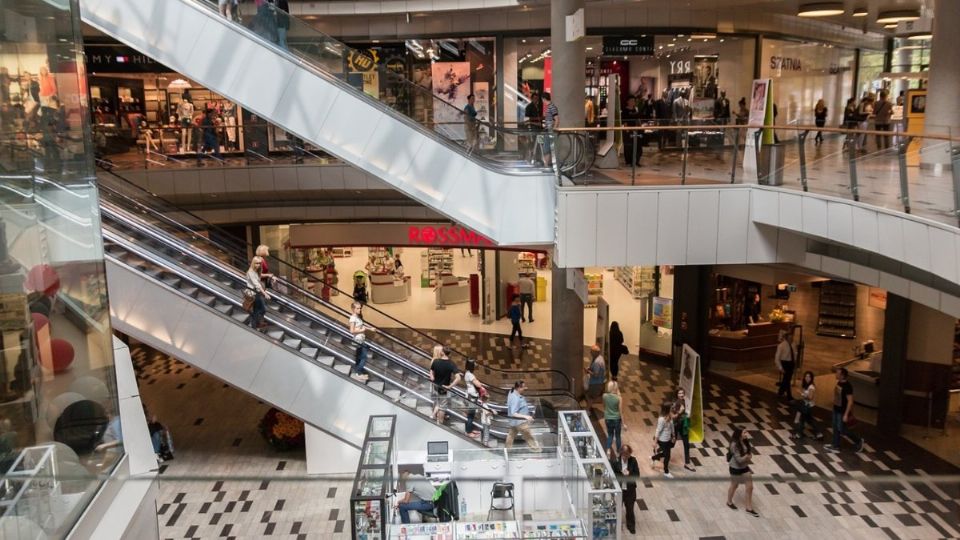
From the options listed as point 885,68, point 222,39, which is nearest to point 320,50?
point 222,39

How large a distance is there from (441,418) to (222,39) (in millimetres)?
5662

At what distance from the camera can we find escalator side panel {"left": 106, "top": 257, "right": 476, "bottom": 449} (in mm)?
10062

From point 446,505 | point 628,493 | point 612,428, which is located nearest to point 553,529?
point 446,505

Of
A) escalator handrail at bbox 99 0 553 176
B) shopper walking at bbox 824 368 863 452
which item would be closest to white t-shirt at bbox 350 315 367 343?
escalator handrail at bbox 99 0 553 176

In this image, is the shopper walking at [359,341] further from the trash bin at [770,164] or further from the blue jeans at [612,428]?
the trash bin at [770,164]

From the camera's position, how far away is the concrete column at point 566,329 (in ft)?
43.5

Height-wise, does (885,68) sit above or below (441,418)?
above

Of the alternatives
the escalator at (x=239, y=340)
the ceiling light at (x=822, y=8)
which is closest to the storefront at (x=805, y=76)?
the ceiling light at (x=822, y=8)

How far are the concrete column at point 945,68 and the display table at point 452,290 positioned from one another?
12.4 meters

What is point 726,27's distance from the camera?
17062 millimetres

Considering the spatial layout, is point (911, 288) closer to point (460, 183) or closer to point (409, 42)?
point (460, 183)

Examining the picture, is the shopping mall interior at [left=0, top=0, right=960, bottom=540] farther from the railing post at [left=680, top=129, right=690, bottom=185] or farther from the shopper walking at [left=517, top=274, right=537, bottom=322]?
the shopper walking at [left=517, top=274, right=537, bottom=322]

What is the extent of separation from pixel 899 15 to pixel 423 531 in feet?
52.2

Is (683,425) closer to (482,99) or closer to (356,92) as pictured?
(356,92)
